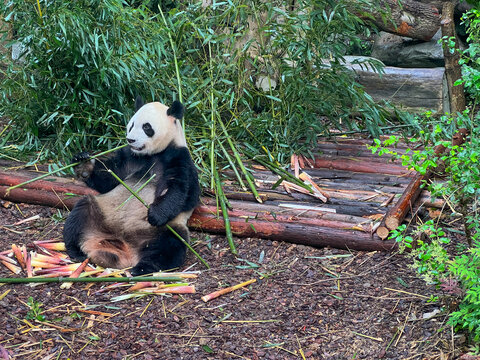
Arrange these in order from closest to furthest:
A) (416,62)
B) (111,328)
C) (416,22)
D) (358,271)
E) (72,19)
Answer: (111,328) → (358,271) → (72,19) → (416,22) → (416,62)

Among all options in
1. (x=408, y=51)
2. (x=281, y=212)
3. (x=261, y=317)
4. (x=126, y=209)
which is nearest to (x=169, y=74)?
(x=126, y=209)

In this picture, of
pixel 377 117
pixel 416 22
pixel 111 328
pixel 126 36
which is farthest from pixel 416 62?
pixel 111 328

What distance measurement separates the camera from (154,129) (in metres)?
4.30

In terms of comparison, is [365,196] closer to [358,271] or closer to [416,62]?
[358,271]

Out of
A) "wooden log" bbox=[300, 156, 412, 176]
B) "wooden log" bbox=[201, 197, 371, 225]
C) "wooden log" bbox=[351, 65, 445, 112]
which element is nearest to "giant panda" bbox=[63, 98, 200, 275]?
"wooden log" bbox=[201, 197, 371, 225]

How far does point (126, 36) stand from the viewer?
5.20 metres

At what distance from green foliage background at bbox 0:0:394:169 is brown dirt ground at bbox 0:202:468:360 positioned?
1.63m

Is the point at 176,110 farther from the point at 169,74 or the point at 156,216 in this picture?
the point at 169,74

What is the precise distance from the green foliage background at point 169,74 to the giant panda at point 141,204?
0.67 metres

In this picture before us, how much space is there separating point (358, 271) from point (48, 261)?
6.74 ft

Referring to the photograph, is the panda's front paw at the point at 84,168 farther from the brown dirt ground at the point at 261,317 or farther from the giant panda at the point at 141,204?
the brown dirt ground at the point at 261,317

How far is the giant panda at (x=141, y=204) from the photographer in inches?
158

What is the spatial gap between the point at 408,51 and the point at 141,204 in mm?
5932

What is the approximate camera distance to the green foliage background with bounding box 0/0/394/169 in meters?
5.01
